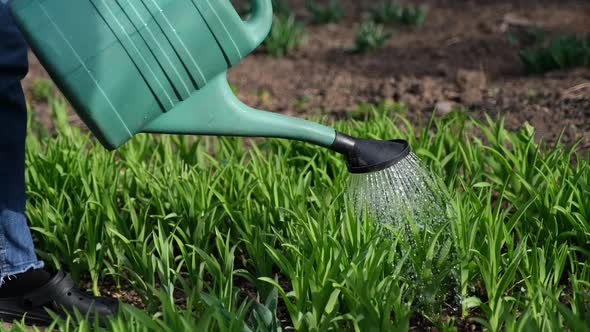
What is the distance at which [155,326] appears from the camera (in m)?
1.72

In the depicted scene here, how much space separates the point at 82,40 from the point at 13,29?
1.09 ft

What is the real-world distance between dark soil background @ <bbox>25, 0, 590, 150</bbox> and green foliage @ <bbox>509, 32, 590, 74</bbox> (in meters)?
0.07

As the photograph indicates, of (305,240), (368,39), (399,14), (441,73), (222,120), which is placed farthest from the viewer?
(399,14)

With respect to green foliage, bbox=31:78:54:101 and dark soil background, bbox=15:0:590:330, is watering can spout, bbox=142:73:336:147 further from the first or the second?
green foliage, bbox=31:78:54:101

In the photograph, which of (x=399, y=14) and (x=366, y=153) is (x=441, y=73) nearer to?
(x=399, y=14)

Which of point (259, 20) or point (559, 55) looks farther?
point (559, 55)

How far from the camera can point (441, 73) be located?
4215 mm

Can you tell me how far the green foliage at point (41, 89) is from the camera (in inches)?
169

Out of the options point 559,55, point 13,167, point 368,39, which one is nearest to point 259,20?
point 13,167

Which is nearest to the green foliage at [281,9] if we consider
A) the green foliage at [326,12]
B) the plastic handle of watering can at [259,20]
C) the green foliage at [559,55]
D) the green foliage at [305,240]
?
the green foliage at [326,12]

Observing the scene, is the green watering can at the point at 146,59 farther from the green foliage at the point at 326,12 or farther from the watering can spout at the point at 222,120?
the green foliage at the point at 326,12

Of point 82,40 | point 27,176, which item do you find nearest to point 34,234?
point 27,176

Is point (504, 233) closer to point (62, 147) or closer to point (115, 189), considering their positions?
point (115, 189)

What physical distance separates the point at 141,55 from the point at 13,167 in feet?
1.84
